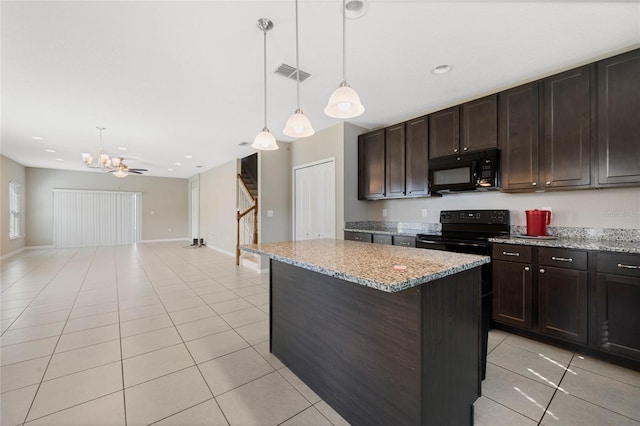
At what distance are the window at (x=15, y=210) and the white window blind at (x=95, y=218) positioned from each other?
928 mm

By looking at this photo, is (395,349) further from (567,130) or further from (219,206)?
(219,206)

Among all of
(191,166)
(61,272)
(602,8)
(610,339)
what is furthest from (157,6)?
(191,166)

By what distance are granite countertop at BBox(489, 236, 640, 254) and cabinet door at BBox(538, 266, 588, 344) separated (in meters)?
0.22

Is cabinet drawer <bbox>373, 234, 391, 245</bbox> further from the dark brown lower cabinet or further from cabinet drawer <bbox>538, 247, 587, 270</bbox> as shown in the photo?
the dark brown lower cabinet

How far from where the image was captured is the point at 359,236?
163 inches

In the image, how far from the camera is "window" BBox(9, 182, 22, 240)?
7137 millimetres

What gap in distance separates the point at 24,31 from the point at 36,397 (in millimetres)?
2736

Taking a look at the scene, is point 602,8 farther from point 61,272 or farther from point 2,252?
point 2,252

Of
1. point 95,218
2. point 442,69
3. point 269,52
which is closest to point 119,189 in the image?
point 95,218

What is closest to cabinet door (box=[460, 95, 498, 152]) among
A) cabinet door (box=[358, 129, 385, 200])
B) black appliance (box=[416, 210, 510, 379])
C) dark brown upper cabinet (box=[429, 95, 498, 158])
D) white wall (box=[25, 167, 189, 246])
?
dark brown upper cabinet (box=[429, 95, 498, 158])

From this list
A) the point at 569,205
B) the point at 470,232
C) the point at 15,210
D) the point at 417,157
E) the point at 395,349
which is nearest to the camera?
the point at 395,349

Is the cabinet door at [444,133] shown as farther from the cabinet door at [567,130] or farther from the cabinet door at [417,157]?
the cabinet door at [567,130]

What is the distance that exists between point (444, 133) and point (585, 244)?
1876 millimetres

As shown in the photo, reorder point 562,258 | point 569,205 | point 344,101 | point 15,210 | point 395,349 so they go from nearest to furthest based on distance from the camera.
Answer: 1. point 395,349
2. point 344,101
3. point 562,258
4. point 569,205
5. point 15,210
